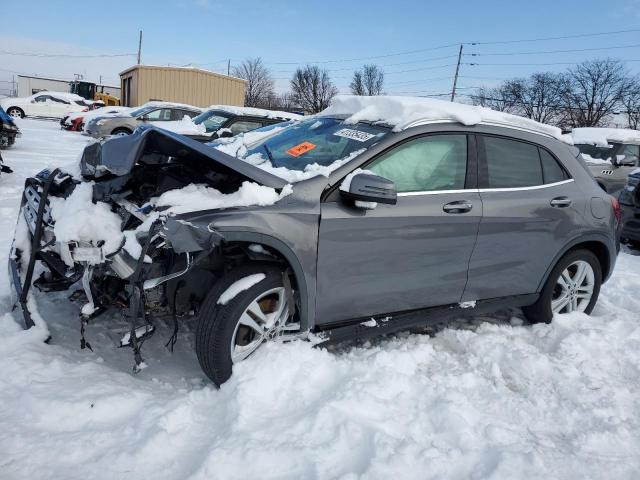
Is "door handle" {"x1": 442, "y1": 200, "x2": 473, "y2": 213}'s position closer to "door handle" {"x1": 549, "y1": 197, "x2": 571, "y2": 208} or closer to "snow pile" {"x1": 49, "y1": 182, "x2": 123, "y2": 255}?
"door handle" {"x1": 549, "y1": 197, "x2": 571, "y2": 208}

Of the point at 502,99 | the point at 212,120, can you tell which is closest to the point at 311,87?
the point at 502,99

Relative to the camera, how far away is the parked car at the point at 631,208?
7.14 metres

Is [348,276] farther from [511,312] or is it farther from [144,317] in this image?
[511,312]

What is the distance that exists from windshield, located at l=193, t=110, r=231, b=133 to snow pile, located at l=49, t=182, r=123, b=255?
297 inches

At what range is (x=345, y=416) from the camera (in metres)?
2.46

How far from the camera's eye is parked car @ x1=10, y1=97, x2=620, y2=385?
8.35 ft

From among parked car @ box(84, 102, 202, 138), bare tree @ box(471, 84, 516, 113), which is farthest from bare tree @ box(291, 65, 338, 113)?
parked car @ box(84, 102, 202, 138)

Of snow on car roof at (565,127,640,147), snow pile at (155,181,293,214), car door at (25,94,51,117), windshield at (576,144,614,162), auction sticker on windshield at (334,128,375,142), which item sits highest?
car door at (25,94,51,117)

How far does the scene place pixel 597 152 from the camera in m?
10.8

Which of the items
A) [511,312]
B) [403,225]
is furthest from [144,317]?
[511,312]

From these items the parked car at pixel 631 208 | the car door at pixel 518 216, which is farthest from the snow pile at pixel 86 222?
the parked car at pixel 631 208

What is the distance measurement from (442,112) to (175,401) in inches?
96.7

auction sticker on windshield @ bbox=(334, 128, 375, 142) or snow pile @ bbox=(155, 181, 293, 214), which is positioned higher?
auction sticker on windshield @ bbox=(334, 128, 375, 142)

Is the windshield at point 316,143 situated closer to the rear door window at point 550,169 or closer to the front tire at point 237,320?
the front tire at point 237,320
